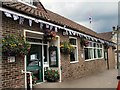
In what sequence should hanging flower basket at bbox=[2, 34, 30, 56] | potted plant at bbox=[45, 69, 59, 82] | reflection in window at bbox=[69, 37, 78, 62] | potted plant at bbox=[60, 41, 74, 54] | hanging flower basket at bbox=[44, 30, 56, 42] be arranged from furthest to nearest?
reflection in window at bbox=[69, 37, 78, 62] → potted plant at bbox=[60, 41, 74, 54] → potted plant at bbox=[45, 69, 59, 82] → hanging flower basket at bbox=[44, 30, 56, 42] → hanging flower basket at bbox=[2, 34, 30, 56]

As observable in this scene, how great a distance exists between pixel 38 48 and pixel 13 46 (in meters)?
2.93

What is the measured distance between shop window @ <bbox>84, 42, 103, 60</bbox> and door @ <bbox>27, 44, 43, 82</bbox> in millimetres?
6059

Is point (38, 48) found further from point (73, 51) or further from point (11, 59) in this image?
point (73, 51)

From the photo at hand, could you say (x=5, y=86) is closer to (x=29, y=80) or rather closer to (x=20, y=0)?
(x=29, y=80)

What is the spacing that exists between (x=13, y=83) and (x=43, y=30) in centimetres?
319

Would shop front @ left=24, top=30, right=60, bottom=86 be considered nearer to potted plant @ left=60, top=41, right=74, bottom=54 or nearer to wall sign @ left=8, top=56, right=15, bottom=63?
potted plant @ left=60, top=41, right=74, bottom=54

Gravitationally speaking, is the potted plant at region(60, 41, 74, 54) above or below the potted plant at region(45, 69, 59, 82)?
above

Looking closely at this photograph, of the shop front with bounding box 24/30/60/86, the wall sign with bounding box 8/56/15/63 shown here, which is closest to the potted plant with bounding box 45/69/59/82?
the shop front with bounding box 24/30/60/86

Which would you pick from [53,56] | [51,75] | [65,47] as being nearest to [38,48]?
[53,56]

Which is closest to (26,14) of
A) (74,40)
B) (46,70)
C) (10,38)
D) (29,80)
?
(10,38)

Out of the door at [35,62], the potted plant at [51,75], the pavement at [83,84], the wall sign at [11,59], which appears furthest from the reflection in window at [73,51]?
the wall sign at [11,59]

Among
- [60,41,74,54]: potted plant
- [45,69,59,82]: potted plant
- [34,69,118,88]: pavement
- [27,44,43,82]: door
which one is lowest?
[34,69,118,88]: pavement

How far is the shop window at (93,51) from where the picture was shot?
15313 millimetres

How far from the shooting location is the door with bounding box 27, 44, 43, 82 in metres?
8.84
